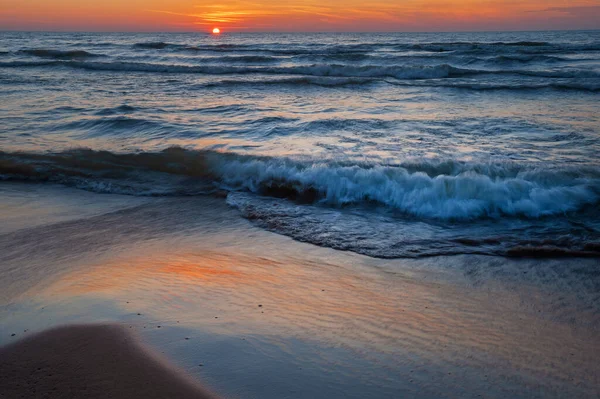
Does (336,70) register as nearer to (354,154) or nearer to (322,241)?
(354,154)

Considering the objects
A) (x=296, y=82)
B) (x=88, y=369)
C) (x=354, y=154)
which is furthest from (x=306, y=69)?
(x=88, y=369)

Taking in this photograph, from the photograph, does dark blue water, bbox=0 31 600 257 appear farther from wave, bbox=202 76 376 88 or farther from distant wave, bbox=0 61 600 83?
distant wave, bbox=0 61 600 83

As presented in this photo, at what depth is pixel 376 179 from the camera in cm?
620

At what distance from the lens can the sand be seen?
2.55 metres

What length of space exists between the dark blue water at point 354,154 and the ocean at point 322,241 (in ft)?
0.13

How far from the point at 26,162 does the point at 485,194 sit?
627 cm

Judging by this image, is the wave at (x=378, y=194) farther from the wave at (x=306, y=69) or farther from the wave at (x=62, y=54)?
the wave at (x=62, y=54)

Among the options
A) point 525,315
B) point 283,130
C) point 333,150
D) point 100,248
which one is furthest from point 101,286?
point 283,130

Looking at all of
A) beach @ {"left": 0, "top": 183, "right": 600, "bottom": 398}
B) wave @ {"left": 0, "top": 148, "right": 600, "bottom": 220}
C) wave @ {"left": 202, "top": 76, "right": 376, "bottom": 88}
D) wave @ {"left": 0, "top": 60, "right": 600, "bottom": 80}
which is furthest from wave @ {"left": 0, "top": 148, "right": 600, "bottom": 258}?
wave @ {"left": 0, "top": 60, "right": 600, "bottom": 80}

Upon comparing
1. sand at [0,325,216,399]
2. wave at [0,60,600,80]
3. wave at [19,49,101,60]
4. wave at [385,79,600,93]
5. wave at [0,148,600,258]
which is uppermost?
wave at [19,49,101,60]

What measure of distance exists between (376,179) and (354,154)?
1.18m

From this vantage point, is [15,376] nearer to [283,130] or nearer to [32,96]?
[283,130]

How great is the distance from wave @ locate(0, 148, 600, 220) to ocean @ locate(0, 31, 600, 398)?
0.03 meters

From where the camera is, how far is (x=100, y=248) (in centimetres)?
464
